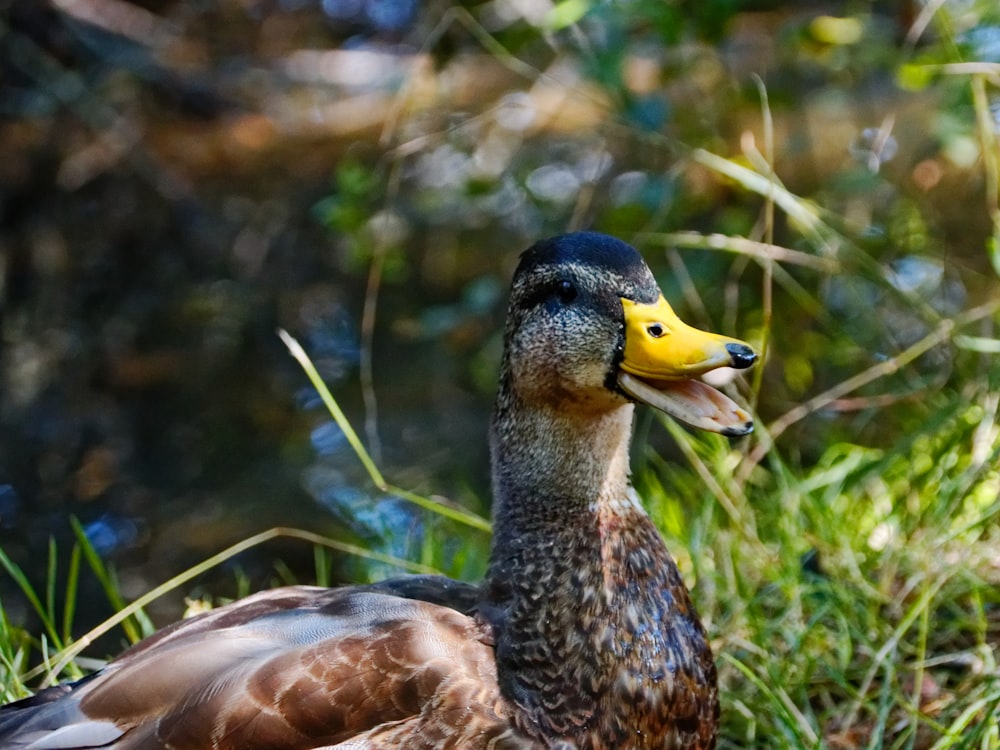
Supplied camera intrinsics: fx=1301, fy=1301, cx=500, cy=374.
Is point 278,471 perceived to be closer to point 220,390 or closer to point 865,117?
point 220,390

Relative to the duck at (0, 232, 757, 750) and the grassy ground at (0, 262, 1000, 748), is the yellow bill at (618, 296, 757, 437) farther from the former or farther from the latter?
the grassy ground at (0, 262, 1000, 748)

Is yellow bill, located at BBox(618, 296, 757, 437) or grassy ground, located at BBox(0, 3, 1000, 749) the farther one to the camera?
grassy ground, located at BBox(0, 3, 1000, 749)

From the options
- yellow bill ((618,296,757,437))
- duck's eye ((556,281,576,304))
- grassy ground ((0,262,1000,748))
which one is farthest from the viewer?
grassy ground ((0,262,1000,748))

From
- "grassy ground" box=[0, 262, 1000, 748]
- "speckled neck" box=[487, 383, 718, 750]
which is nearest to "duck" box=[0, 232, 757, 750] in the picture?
"speckled neck" box=[487, 383, 718, 750]

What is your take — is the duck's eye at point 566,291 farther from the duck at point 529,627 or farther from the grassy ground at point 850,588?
the grassy ground at point 850,588

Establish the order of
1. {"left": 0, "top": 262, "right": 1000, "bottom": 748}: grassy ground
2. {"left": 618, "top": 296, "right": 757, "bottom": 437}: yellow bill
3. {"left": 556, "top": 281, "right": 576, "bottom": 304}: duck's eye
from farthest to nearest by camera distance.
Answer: {"left": 0, "top": 262, "right": 1000, "bottom": 748}: grassy ground
{"left": 556, "top": 281, "right": 576, "bottom": 304}: duck's eye
{"left": 618, "top": 296, "right": 757, "bottom": 437}: yellow bill

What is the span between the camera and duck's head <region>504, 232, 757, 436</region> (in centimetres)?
213

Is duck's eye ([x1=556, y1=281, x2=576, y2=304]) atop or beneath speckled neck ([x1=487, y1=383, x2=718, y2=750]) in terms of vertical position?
atop

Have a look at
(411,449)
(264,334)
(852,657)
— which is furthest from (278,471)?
(852,657)

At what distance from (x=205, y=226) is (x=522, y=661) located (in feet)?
18.4

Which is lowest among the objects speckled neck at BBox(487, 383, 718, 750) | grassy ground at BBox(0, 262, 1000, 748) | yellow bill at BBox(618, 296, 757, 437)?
grassy ground at BBox(0, 262, 1000, 748)

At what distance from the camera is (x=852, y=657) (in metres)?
2.92

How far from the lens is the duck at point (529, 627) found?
2.17m

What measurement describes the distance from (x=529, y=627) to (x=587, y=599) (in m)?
0.12
